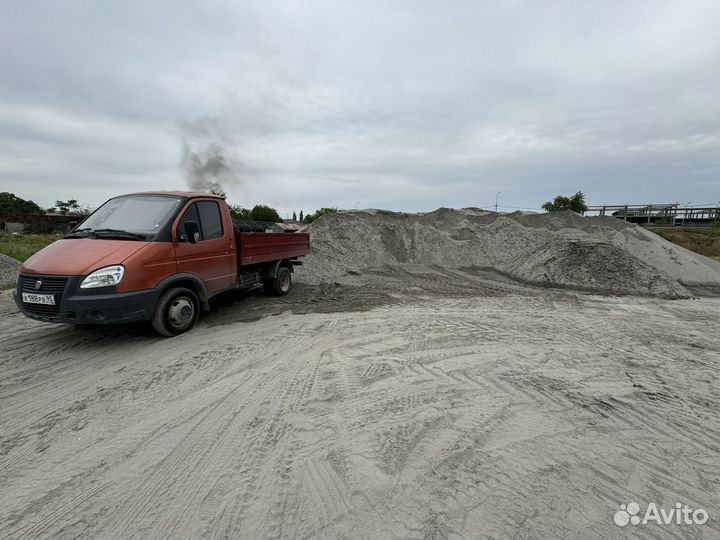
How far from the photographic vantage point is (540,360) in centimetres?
460

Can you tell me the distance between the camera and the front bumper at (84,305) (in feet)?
14.4

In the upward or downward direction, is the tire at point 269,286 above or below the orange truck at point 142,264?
below

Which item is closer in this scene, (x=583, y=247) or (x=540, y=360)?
(x=540, y=360)

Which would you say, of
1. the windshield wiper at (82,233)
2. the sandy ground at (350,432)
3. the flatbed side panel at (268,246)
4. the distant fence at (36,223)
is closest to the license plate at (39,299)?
the sandy ground at (350,432)

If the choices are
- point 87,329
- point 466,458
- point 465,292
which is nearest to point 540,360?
point 466,458

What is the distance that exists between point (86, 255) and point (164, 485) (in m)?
3.65

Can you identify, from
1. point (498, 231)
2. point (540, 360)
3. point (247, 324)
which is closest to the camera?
point (540, 360)

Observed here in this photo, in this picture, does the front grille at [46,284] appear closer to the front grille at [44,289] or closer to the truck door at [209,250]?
the front grille at [44,289]

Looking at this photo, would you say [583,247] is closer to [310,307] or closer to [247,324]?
[310,307]

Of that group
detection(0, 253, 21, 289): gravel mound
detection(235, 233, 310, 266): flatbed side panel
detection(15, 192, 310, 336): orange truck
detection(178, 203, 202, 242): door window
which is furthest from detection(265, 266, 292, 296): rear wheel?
detection(0, 253, 21, 289): gravel mound

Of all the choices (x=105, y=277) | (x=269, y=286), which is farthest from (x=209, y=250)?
(x=269, y=286)

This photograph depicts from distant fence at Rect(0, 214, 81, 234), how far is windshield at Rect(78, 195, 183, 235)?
36.8m

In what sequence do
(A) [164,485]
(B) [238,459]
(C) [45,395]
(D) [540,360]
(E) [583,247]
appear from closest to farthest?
1. (A) [164,485]
2. (B) [238,459]
3. (C) [45,395]
4. (D) [540,360]
5. (E) [583,247]

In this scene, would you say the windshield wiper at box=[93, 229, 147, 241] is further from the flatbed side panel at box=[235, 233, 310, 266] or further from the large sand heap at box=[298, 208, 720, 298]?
the large sand heap at box=[298, 208, 720, 298]
